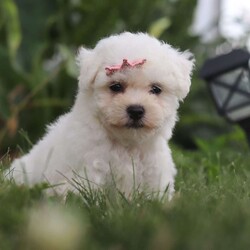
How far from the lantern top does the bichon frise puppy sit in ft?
2.80

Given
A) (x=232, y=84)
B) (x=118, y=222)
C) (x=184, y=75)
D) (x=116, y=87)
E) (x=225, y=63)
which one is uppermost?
(x=225, y=63)

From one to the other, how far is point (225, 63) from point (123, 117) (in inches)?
49.8

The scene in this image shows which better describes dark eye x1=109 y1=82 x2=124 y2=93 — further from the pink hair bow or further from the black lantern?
the black lantern

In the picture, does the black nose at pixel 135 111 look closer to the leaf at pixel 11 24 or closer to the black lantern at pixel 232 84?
the black lantern at pixel 232 84

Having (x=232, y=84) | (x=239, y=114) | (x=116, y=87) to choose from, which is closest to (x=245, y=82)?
(x=232, y=84)

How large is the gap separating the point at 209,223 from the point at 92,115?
4.83 feet

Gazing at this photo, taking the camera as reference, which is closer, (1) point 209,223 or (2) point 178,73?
(1) point 209,223

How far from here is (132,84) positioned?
288cm

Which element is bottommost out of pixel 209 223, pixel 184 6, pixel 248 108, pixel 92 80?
pixel 209 223

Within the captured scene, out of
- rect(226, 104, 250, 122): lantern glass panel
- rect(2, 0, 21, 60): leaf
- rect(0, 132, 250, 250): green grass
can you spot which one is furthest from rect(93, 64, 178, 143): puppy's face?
rect(2, 0, 21, 60): leaf

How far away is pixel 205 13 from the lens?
11.1 metres

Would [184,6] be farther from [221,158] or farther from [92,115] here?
[92,115]

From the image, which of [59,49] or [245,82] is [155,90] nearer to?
[245,82]

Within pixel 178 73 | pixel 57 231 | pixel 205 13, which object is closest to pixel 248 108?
pixel 178 73
